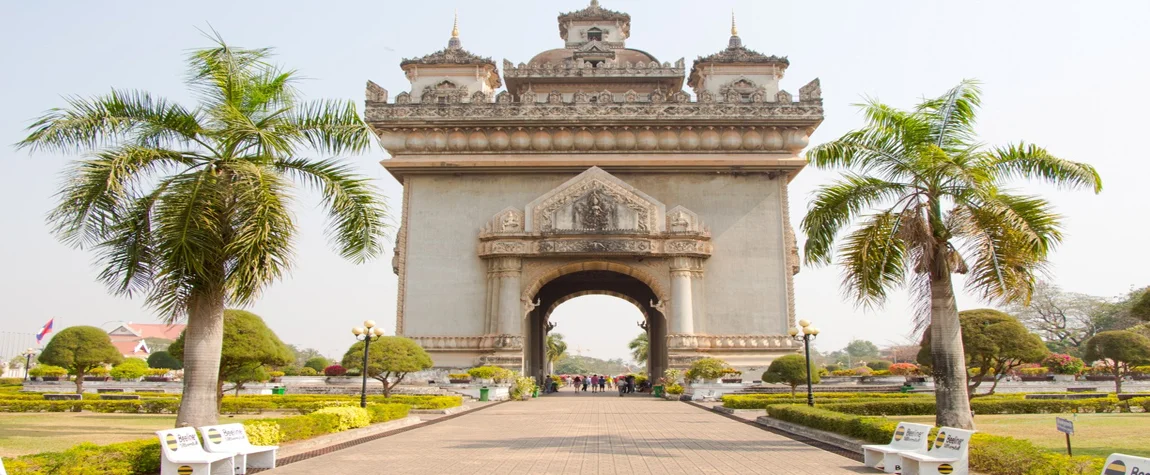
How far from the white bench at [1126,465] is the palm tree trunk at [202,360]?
9.73m

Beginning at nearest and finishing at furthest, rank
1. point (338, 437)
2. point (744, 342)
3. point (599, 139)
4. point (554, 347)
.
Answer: point (338, 437) < point (744, 342) < point (599, 139) < point (554, 347)

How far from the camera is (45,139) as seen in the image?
10836 millimetres

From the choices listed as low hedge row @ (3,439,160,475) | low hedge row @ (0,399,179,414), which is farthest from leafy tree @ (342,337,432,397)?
low hedge row @ (3,439,160,475)

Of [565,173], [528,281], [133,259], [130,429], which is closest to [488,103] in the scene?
[565,173]

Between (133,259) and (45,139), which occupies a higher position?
(45,139)

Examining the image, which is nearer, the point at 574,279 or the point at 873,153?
the point at 873,153

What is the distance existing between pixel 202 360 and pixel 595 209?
19.2 m

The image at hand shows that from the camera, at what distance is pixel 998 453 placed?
28.9 ft

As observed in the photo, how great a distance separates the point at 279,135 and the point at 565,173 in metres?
19.4

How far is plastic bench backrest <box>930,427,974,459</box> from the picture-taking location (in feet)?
28.0

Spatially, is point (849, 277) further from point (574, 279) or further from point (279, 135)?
point (574, 279)

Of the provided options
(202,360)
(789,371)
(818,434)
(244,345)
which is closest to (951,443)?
(818,434)

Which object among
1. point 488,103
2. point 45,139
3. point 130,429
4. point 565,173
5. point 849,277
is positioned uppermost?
point 488,103

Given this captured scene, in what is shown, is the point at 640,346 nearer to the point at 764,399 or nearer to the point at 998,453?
the point at 764,399
